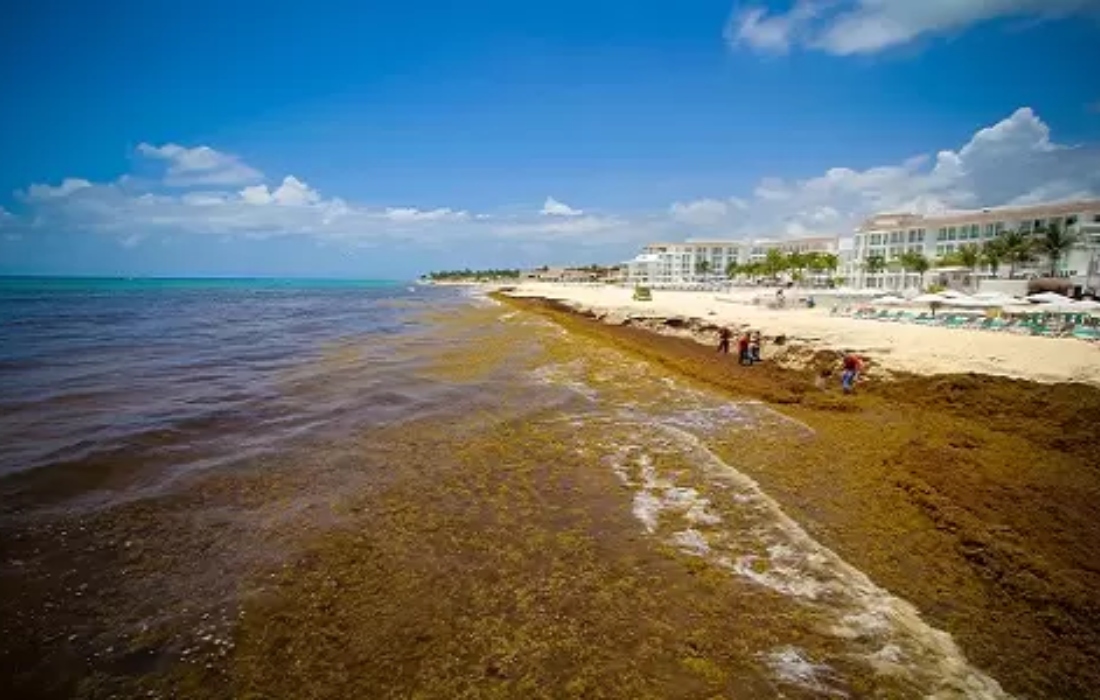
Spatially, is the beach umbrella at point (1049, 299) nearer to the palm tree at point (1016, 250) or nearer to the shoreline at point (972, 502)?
the shoreline at point (972, 502)

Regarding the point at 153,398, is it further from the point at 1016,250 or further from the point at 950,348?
the point at 1016,250

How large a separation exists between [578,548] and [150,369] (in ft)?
64.5

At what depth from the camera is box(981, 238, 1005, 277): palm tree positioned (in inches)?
2302

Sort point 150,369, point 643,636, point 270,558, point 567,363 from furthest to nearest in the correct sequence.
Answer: point 567,363, point 150,369, point 270,558, point 643,636

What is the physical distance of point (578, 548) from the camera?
6711 mm

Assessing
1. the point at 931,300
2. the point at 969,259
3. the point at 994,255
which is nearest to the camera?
the point at 931,300

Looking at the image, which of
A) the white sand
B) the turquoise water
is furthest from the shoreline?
the turquoise water

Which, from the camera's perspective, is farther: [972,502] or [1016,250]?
[1016,250]

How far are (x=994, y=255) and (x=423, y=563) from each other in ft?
244

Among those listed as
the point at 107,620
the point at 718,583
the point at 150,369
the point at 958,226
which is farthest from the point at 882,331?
the point at 958,226

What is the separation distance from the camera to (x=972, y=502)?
26.3ft

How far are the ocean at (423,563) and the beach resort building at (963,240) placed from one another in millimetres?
60476

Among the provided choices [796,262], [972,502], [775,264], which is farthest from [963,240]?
[972,502]

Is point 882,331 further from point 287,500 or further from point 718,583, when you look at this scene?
point 287,500
